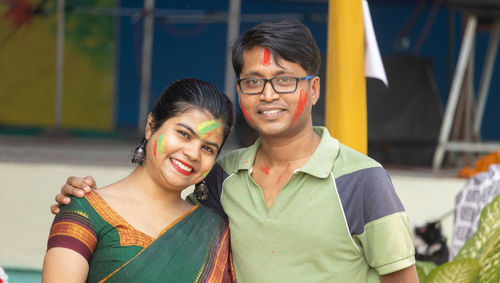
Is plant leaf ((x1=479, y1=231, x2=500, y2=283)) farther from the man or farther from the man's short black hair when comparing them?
the man's short black hair

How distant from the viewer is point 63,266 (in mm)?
1754

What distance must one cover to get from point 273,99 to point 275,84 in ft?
0.15

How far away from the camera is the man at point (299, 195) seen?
6.07 ft

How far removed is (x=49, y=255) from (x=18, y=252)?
2.85m

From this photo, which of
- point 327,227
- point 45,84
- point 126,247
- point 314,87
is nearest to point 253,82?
point 314,87

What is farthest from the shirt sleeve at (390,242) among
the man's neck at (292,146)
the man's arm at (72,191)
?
the man's arm at (72,191)

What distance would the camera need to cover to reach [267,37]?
1.94 metres

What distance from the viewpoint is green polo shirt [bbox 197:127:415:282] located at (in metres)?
1.83

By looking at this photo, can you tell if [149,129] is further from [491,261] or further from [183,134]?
[491,261]

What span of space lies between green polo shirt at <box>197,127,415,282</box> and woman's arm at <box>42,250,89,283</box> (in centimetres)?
50

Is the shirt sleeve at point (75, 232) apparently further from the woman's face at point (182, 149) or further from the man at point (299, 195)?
the woman's face at point (182, 149)

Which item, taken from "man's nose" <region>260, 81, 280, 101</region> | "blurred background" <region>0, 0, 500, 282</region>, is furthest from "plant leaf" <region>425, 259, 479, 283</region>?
"blurred background" <region>0, 0, 500, 282</region>

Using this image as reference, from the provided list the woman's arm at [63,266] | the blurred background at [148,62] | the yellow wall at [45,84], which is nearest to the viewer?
the woman's arm at [63,266]

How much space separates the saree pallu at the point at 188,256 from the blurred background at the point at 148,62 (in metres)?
3.78
